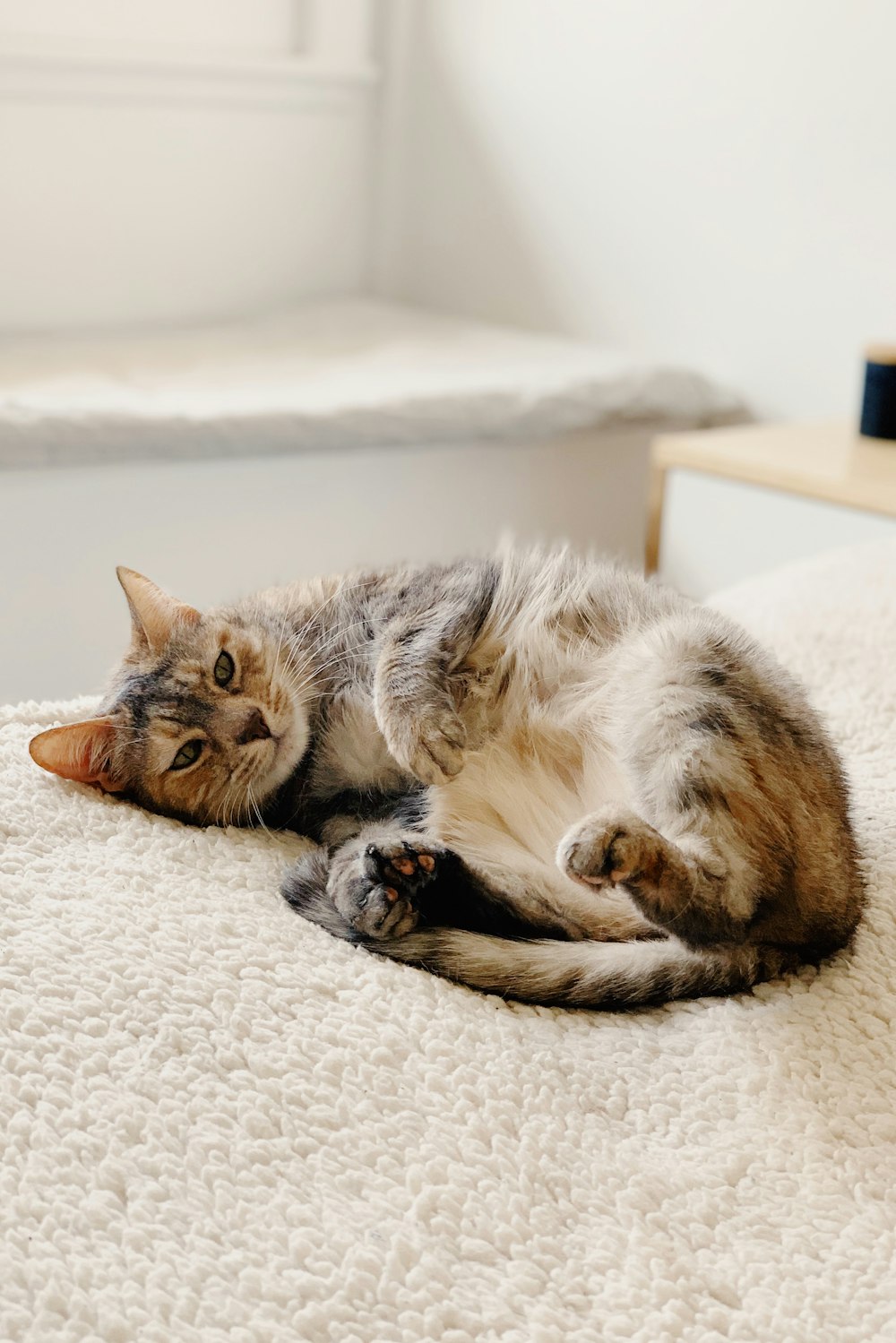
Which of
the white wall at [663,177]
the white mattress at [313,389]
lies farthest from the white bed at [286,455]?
the white wall at [663,177]

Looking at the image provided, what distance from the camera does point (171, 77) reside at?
3.03 meters

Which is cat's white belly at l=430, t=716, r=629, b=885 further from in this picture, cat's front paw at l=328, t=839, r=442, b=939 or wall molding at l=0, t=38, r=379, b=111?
wall molding at l=0, t=38, r=379, b=111

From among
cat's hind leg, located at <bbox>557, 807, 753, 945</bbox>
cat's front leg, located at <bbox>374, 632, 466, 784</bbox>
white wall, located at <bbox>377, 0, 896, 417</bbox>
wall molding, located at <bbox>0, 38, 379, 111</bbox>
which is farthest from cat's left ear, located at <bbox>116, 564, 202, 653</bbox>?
wall molding, located at <bbox>0, 38, 379, 111</bbox>

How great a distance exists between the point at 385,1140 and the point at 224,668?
546 millimetres

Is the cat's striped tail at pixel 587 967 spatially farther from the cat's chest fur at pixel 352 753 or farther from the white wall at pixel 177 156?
the white wall at pixel 177 156

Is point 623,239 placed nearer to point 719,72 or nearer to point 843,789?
point 719,72

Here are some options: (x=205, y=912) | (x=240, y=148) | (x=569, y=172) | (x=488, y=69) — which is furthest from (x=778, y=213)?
(x=205, y=912)

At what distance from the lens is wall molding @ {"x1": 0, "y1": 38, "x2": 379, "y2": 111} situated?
280 centimetres

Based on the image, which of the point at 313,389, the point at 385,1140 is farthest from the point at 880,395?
the point at 385,1140

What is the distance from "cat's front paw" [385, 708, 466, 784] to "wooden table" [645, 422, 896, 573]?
132 cm

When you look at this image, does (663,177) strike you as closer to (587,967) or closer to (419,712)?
(419,712)

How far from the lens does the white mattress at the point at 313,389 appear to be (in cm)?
222

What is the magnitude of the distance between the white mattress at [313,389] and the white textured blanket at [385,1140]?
130 centimetres

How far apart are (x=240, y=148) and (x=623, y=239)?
0.99 meters
